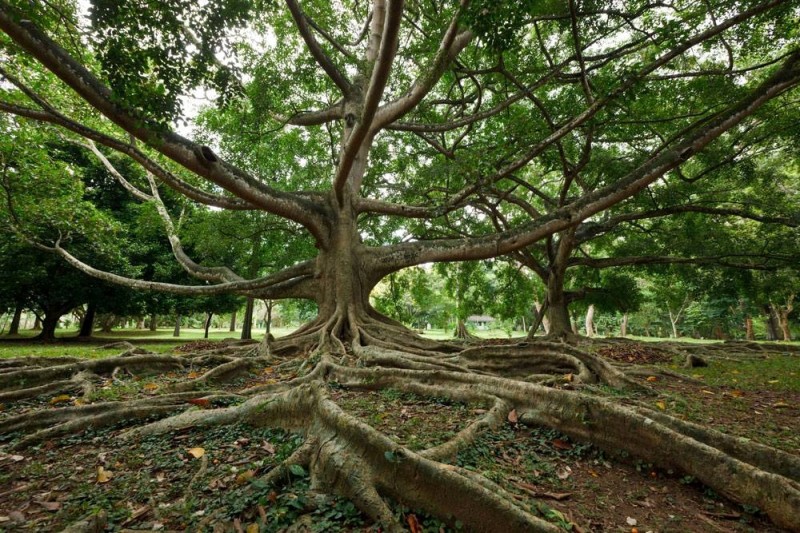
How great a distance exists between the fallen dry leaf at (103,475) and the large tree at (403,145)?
686mm

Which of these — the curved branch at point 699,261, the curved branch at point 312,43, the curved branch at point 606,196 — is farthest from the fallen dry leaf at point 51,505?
the curved branch at point 699,261

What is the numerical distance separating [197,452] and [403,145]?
405 inches

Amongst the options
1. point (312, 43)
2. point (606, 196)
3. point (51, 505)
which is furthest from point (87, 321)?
point (606, 196)

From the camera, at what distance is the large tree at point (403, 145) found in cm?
256

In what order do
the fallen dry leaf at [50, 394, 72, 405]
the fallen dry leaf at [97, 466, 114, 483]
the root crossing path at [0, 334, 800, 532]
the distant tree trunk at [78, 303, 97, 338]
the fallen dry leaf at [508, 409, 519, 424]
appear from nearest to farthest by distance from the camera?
1. the root crossing path at [0, 334, 800, 532]
2. the fallen dry leaf at [97, 466, 114, 483]
3. the fallen dry leaf at [508, 409, 519, 424]
4. the fallen dry leaf at [50, 394, 72, 405]
5. the distant tree trunk at [78, 303, 97, 338]

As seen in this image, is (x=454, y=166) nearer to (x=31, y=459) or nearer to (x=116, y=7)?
(x=116, y=7)

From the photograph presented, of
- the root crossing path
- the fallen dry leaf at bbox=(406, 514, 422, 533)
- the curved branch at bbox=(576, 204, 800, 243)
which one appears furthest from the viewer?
the curved branch at bbox=(576, 204, 800, 243)

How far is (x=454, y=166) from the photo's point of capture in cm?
765

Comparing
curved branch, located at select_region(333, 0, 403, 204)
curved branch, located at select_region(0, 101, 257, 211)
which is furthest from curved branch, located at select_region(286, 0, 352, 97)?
curved branch, located at select_region(0, 101, 257, 211)

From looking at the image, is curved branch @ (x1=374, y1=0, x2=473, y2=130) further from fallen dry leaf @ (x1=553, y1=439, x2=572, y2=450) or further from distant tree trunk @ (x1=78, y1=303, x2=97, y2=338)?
distant tree trunk @ (x1=78, y1=303, x2=97, y2=338)

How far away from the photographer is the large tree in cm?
256

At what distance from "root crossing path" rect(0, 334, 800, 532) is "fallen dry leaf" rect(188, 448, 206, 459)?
0.50 m

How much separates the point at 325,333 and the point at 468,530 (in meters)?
5.35

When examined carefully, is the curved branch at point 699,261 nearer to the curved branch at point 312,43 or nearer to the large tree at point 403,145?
the large tree at point 403,145
